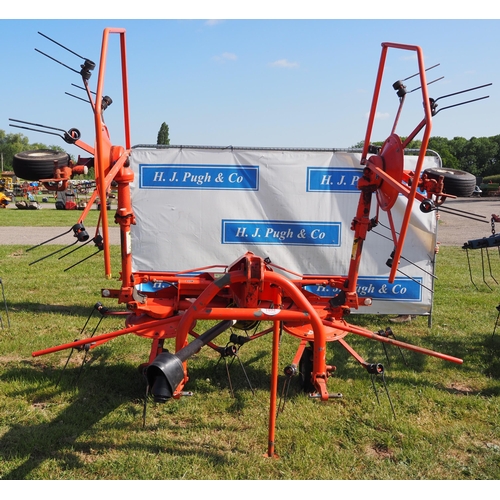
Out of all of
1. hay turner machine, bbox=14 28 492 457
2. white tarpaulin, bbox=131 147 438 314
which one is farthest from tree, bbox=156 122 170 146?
hay turner machine, bbox=14 28 492 457

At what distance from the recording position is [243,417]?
450 centimetres

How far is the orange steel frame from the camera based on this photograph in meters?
3.51

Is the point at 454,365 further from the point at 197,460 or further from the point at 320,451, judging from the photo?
the point at 197,460

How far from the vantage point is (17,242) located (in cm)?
1548

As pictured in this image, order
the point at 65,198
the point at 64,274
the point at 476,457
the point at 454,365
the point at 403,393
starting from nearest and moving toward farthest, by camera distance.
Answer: the point at 476,457 < the point at 403,393 < the point at 454,365 < the point at 64,274 < the point at 65,198

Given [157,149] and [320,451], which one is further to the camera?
[157,149]

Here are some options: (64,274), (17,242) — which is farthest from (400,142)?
(17,242)

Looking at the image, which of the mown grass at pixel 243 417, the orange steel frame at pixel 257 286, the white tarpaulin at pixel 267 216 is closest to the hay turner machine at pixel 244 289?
the orange steel frame at pixel 257 286

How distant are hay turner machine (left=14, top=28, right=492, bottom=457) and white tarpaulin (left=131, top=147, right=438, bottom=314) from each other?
8.75 ft

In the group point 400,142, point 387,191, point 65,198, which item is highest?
point 400,142

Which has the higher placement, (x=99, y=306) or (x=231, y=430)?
(x=99, y=306)

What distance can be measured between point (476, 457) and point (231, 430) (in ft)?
6.54

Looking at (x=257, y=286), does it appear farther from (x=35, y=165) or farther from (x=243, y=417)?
(x=35, y=165)

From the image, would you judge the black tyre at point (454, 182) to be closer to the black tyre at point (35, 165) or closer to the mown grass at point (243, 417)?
the mown grass at point (243, 417)
